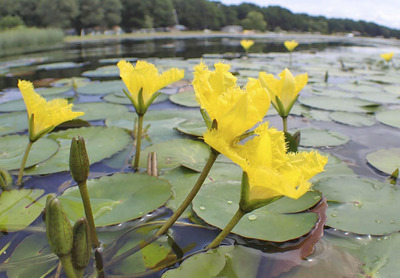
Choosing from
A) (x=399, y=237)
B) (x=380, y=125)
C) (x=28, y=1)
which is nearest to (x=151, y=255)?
(x=399, y=237)

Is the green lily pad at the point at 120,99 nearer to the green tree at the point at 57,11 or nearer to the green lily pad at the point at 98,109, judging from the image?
the green lily pad at the point at 98,109

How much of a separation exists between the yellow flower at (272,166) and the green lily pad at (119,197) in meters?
0.44

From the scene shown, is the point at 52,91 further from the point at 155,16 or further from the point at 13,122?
the point at 155,16

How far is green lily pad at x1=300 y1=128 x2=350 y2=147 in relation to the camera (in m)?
1.47

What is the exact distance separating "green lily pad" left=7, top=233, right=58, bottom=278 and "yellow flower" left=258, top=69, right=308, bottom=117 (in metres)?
0.81

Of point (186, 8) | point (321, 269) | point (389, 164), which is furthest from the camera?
point (186, 8)

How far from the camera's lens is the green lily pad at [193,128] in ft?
5.02

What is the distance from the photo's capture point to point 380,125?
1823mm

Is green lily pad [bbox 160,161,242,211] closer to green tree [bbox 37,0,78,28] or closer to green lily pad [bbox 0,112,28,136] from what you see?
green lily pad [bbox 0,112,28,136]

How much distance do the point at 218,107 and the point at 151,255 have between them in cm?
42

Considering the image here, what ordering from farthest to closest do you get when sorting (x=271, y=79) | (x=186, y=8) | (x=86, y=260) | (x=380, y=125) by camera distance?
(x=186, y=8)
(x=380, y=125)
(x=271, y=79)
(x=86, y=260)

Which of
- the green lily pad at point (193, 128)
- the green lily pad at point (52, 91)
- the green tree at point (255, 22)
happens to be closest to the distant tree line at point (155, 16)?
the green tree at point (255, 22)

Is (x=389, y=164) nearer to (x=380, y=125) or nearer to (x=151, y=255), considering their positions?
(x=380, y=125)

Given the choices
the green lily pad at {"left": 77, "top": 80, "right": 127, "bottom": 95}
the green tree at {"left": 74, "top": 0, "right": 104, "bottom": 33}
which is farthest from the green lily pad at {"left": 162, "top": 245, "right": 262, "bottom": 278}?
the green tree at {"left": 74, "top": 0, "right": 104, "bottom": 33}
